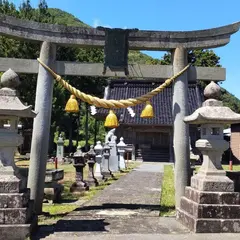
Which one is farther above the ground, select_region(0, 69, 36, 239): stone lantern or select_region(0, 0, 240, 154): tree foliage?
select_region(0, 0, 240, 154): tree foliage

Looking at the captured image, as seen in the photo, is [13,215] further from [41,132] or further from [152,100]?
[152,100]

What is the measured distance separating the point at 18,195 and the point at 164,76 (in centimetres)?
443

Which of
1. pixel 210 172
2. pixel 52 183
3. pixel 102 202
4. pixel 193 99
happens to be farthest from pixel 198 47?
pixel 193 99

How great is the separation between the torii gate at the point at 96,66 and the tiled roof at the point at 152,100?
20.6 meters

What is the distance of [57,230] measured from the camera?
20.8 feet

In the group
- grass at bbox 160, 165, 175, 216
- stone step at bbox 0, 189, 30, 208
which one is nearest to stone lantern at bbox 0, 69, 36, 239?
stone step at bbox 0, 189, 30, 208

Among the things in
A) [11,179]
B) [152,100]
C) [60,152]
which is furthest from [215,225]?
[152,100]

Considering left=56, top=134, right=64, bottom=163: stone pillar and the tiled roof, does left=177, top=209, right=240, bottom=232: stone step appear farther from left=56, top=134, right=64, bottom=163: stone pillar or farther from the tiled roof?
the tiled roof

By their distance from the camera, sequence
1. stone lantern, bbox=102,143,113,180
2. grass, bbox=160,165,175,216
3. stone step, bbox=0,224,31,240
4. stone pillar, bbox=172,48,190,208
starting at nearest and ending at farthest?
stone step, bbox=0,224,31,240
stone pillar, bbox=172,48,190,208
grass, bbox=160,165,175,216
stone lantern, bbox=102,143,113,180

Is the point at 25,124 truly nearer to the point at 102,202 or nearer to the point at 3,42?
the point at 3,42

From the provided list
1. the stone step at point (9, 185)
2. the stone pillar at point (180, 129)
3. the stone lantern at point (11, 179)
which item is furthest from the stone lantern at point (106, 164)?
the stone step at point (9, 185)

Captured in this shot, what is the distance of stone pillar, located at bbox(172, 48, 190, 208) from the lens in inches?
311

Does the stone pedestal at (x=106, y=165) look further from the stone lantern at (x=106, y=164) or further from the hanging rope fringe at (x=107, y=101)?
the hanging rope fringe at (x=107, y=101)

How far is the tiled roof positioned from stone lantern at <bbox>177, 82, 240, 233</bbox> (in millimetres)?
21783
